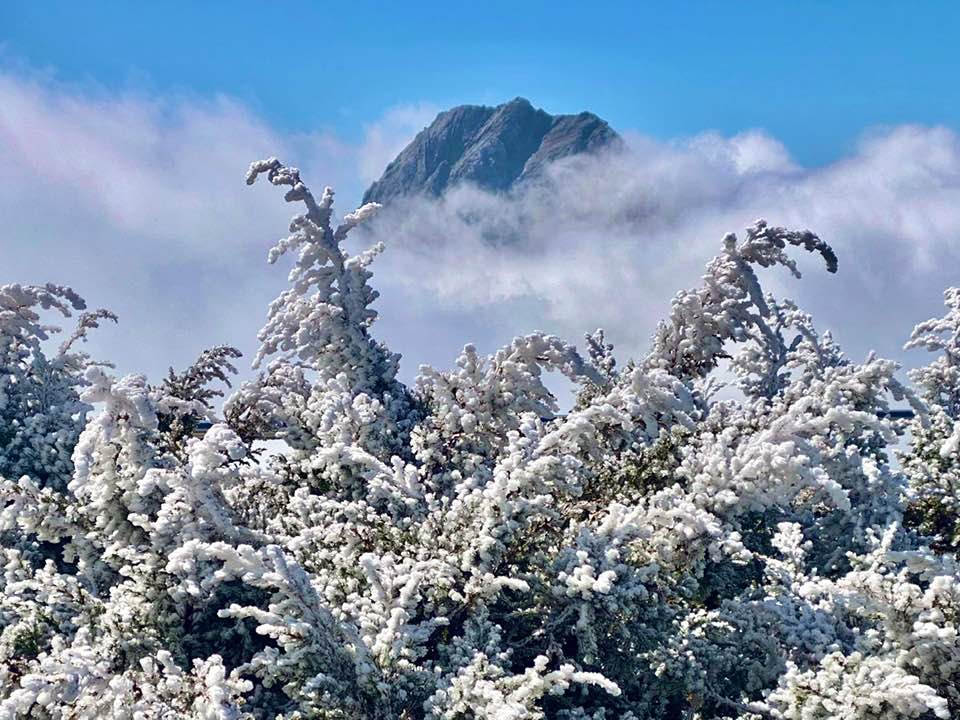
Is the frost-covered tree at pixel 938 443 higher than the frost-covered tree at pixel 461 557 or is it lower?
higher

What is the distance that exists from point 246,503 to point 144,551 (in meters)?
1.84

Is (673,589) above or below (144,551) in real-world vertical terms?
above

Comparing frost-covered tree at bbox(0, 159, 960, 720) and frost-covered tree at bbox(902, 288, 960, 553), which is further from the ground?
frost-covered tree at bbox(902, 288, 960, 553)

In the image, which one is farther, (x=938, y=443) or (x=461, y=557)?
(x=938, y=443)

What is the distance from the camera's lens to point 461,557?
728 centimetres

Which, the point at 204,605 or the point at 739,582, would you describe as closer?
the point at 204,605

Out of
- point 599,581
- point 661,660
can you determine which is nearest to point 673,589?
point 661,660

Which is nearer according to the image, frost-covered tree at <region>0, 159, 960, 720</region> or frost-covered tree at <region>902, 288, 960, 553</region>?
frost-covered tree at <region>0, 159, 960, 720</region>

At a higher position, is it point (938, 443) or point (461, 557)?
point (938, 443)

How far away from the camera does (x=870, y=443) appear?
38.0 feet

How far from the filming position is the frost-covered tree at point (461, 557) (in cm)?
627

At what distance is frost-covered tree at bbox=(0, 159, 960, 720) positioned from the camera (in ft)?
20.6

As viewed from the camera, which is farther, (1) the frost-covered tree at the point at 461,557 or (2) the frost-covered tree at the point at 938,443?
(2) the frost-covered tree at the point at 938,443

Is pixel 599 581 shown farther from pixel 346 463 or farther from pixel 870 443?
pixel 870 443
